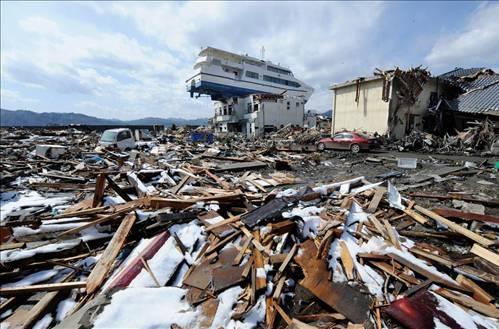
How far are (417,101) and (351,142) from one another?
31.2ft

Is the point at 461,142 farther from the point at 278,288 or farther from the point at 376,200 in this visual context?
the point at 278,288

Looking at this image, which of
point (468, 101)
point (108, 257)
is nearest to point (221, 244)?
point (108, 257)

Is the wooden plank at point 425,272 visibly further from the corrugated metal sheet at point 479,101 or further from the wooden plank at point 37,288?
the corrugated metal sheet at point 479,101

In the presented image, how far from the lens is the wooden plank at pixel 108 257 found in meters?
3.26

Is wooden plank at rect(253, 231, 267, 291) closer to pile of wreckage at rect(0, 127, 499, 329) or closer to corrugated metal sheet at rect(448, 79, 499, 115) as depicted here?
pile of wreckage at rect(0, 127, 499, 329)

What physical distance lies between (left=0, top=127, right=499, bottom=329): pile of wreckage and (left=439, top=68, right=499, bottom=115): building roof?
18034 mm

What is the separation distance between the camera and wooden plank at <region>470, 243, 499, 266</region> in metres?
3.48

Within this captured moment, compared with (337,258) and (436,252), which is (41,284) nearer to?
(337,258)

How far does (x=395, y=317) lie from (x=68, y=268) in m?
4.69

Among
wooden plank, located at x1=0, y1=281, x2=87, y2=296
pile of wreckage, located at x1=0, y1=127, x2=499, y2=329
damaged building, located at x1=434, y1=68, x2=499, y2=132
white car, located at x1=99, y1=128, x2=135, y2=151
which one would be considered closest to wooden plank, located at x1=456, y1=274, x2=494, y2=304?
pile of wreckage, located at x1=0, y1=127, x2=499, y2=329

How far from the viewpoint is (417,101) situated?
20125 mm

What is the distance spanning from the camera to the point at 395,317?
8.41 ft

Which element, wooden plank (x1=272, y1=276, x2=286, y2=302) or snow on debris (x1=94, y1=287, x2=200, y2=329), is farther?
wooden plank (x1=272, y1=276, x2=286, y2=302)

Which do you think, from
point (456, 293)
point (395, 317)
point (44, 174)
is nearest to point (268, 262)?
point (395, 317)
